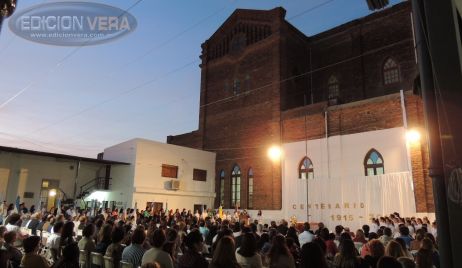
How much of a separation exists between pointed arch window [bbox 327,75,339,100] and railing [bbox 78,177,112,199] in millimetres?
16147

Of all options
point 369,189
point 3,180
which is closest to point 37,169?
point 3,180

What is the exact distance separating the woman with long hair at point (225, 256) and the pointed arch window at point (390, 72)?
20816 mm

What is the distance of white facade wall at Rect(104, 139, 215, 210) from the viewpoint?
22000mm

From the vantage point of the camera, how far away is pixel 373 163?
59.9 feet

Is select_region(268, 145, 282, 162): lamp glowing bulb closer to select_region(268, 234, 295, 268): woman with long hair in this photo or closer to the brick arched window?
the brick arched window

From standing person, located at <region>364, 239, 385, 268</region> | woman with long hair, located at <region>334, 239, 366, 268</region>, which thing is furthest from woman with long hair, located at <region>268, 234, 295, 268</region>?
standing person, located at <region>364, 239, 385, 268</region>

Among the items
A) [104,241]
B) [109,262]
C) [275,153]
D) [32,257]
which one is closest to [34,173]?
[275,153]

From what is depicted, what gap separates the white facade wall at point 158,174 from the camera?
72.2 ft

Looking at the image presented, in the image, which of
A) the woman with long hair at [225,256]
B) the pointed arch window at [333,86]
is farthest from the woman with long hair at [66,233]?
the pointed arch window at [333,86]

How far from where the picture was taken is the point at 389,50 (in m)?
22.5

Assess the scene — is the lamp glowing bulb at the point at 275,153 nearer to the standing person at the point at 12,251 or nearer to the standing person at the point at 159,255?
the standing person at the point at 12,251

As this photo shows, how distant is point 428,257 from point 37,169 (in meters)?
21.7

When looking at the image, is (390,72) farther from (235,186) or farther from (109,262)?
(109,262)

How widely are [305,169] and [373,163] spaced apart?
3.92m
